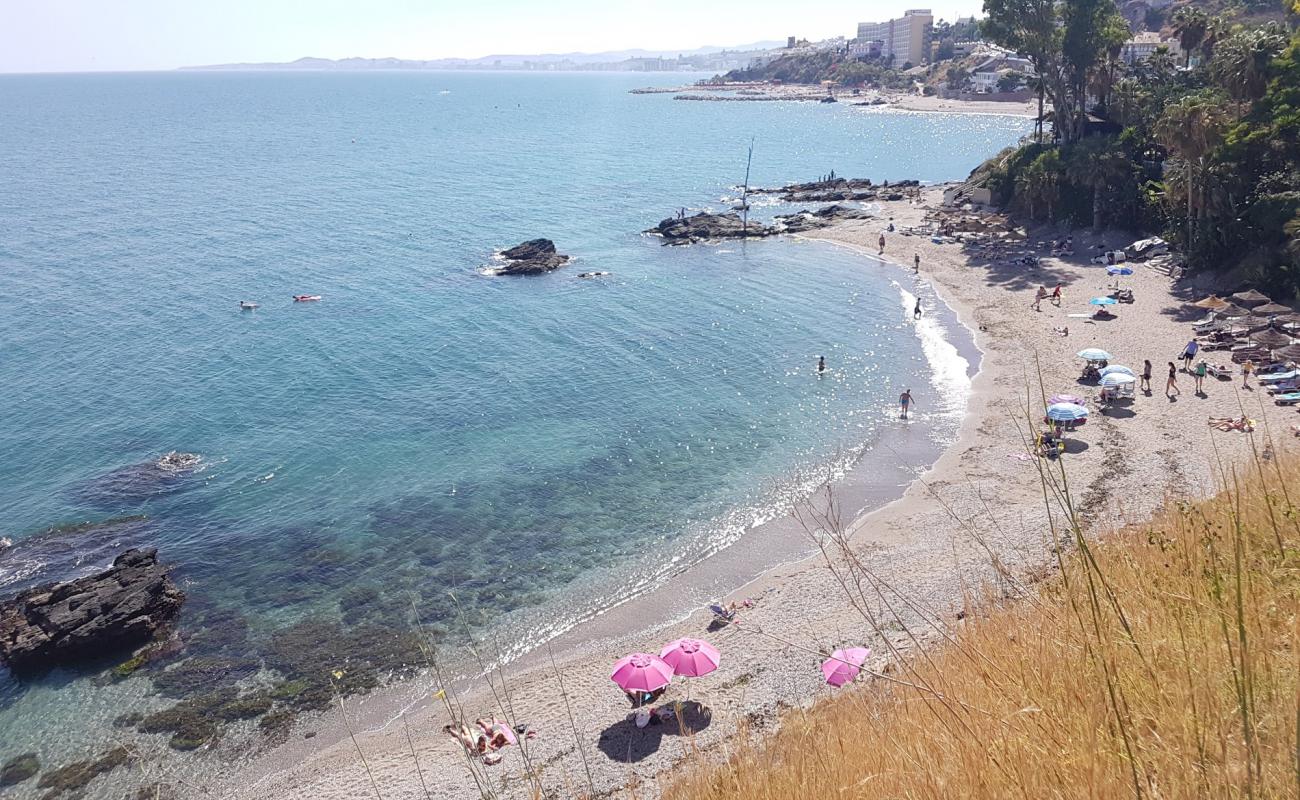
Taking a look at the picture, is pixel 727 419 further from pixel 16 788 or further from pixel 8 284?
pixel 8 284

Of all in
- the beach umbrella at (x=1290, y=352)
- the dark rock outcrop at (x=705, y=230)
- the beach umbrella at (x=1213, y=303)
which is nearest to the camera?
the beach umbrella at (x=1290, y=352)

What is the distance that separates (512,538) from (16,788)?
13084 millimetres

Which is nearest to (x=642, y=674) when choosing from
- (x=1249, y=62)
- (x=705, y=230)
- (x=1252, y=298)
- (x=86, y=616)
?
(x=86, y=616)

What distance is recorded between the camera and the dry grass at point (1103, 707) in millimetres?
3906

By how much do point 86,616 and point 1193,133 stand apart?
47280 millimetres

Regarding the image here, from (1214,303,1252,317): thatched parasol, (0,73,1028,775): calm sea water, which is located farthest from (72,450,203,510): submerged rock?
(1214,303,1252,317): thatched parasol

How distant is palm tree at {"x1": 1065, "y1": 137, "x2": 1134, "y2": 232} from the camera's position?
1955 inches

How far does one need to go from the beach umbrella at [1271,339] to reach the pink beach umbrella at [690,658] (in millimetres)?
27317

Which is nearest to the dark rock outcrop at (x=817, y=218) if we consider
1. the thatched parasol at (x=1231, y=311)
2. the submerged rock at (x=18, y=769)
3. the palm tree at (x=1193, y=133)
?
the palm tree at (x=1193, y=133)

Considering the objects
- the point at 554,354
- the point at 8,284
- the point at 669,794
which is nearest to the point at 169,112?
the point at 8,284

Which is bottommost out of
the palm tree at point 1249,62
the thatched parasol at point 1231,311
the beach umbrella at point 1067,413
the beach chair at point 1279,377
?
the beach umbrella at point 1067,413

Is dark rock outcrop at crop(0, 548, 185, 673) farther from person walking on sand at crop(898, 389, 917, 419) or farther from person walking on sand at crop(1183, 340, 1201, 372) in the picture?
person walking on sand at crop(1183, 340, 1201, 372)

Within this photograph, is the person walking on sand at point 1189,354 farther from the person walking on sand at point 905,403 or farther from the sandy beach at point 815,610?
the person walking on sand at point 905,403

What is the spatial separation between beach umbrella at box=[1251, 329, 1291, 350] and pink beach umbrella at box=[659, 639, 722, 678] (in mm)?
27317
